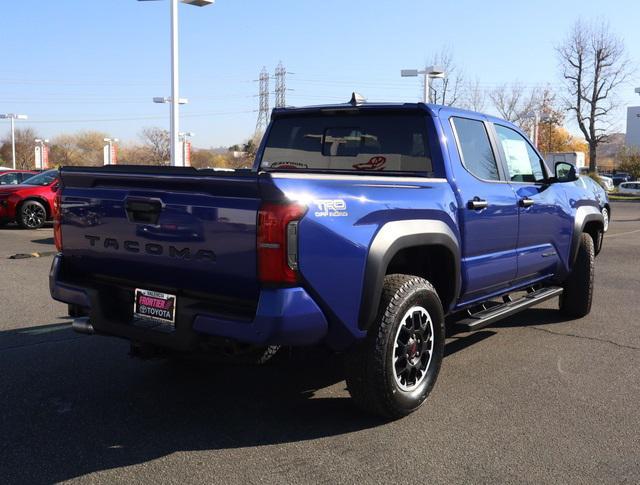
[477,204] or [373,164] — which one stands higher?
[373,164]

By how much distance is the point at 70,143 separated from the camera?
3420 inches

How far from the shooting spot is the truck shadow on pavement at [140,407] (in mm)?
3379

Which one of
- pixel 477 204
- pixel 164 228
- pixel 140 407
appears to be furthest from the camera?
pixel 477 204

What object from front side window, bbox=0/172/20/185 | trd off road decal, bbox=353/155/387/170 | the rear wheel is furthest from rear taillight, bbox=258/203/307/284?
front side window, bbox=0/172/20/185

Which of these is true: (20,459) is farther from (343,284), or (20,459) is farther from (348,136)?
(348,136)

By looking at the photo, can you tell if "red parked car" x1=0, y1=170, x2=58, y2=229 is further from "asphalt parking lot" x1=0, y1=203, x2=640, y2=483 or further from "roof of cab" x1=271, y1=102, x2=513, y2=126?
"roof of cab" x1=271, y1=102, x2=513, y2=126

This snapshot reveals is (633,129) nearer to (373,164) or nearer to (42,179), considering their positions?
(42,179)

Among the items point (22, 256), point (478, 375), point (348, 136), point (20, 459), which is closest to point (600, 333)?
point (478, 375)

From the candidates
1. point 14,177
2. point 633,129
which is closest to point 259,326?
point 14,177

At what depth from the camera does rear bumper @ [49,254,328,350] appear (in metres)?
3.12

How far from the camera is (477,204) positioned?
4523 mm

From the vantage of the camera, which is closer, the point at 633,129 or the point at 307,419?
the point at 307,419

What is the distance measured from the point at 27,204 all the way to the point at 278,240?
557 inches

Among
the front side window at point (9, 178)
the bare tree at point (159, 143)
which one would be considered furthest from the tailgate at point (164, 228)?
the bare tree at point (159, 143)
